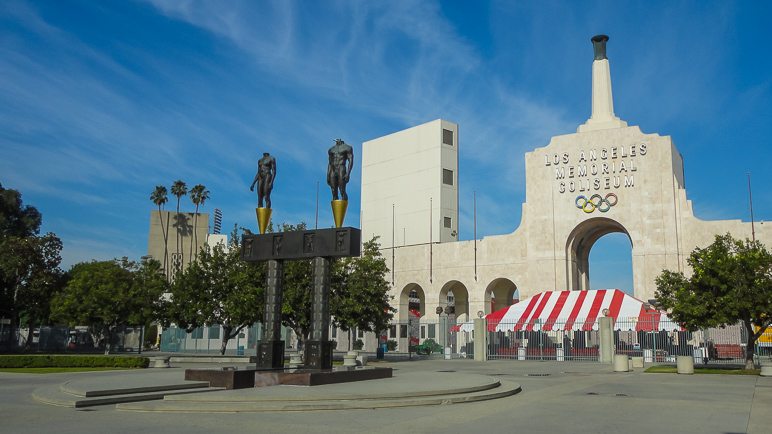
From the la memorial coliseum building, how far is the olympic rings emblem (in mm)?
87

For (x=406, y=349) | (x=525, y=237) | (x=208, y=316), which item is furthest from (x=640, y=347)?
(x=208, y=316)

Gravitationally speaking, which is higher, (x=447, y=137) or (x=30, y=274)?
(x=447, y=137)

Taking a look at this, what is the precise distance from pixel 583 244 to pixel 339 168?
41590 mm

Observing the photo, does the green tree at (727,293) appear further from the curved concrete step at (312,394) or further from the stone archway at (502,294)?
the stone archway at (502,294)

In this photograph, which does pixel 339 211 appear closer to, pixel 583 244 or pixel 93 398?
pixel 93 398

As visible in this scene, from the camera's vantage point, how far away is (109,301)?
1762 inches

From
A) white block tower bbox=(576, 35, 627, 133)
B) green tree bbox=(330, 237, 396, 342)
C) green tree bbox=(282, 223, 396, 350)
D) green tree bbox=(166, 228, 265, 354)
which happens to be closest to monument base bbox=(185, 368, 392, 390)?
green tree bbox=(282, 223, 396, 350)

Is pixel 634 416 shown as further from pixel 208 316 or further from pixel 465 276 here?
pixel 465 276

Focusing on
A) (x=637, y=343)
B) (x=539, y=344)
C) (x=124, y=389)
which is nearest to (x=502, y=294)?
(x=539, y=344)

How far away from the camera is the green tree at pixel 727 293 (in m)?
27.3

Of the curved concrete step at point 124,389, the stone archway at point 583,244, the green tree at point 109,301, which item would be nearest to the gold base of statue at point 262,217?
the curved concrete step at point 124,389

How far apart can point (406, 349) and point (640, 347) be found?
21261 millimetres

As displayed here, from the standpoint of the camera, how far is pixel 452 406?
51.5ft

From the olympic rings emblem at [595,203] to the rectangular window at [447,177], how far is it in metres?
15.5
